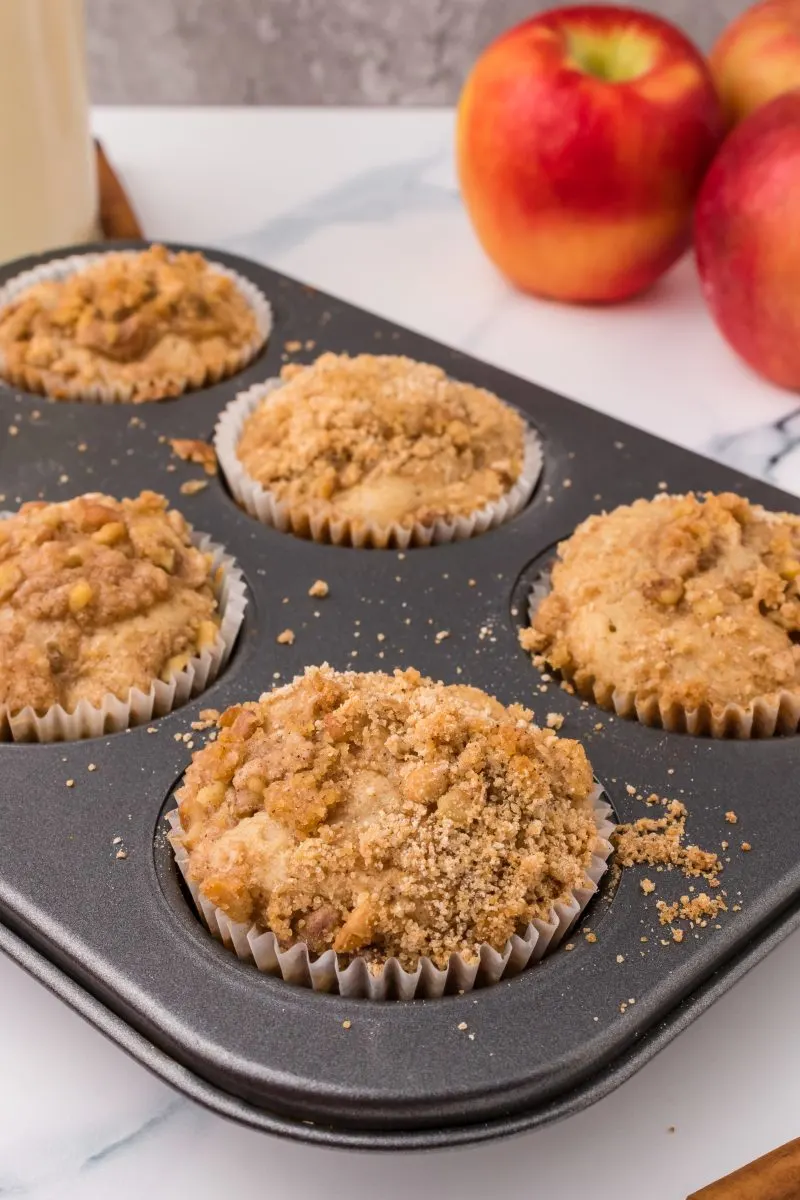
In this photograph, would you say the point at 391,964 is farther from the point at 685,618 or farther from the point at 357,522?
the point at 357,522

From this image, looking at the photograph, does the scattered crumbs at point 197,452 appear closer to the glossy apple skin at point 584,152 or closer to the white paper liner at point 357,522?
the white paper liner at point 357,522

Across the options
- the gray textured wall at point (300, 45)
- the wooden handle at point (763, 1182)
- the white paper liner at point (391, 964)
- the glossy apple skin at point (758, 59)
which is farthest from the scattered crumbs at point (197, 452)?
the gray textured wall at point (300, 45)

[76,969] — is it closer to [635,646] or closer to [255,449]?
[635,646]

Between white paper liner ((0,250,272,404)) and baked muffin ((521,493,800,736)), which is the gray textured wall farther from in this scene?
baked muffin ((521,493,800,736))

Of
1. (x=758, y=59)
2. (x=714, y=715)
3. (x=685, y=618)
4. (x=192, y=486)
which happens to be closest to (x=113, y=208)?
(x=192, y=486)

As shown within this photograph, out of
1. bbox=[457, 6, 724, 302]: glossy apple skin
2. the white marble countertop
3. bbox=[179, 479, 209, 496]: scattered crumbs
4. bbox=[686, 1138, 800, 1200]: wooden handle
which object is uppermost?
bbox=[457, 6, 724, 302]: glossy apple skin

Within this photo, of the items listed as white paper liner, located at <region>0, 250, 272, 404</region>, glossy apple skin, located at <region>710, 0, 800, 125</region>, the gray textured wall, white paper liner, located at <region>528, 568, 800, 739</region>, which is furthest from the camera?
the gray textured wall

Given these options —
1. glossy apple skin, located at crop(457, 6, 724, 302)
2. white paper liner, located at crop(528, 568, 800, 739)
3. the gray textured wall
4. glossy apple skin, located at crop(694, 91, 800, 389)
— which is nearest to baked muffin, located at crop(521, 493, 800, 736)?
white paper liner, located at crop(528, 568, 800, 739)
